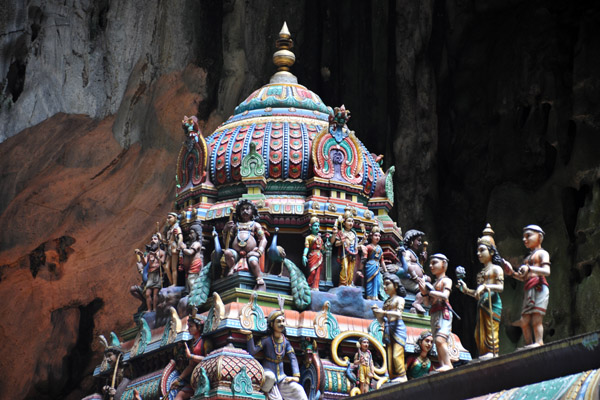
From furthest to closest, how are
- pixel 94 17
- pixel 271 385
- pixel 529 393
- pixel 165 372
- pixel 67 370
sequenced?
1. pixel 67 370
2. pixel 94 17
3. pixel 165 372
4. pixel 271 385
5. pixel 529 393

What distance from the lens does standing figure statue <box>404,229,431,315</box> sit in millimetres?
18703

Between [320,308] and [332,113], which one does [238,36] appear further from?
[320,308]

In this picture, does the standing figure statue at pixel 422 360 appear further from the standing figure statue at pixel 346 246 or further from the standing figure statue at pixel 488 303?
the standing figure statue at pixel 488 303

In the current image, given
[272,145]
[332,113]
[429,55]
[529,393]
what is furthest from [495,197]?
[529,393]

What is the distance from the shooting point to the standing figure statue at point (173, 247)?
18875 mm

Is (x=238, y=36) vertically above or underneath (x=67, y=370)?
above

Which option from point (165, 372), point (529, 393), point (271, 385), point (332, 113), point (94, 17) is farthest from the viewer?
point (94, 17)

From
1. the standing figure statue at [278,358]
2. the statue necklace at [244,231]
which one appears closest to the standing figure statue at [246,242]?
the statue necklace at [244,231]

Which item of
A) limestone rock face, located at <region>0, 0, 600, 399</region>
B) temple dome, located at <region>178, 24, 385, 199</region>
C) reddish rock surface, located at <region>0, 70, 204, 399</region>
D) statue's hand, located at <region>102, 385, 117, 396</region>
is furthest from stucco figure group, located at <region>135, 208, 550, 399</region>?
reddish rock surface, located at <region>0, 70, 204, 399</region>

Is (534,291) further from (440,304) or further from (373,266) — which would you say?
(373,266)

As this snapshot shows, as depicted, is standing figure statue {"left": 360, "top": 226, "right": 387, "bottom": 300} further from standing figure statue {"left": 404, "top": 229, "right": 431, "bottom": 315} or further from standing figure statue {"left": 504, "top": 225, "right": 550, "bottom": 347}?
standing figure statue {"left": 504, "top": 225, "right": 550, "bottom": 347}

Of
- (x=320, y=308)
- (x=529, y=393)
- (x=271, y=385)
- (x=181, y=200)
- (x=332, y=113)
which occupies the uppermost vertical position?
(x=332, y=113)

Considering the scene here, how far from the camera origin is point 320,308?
17.8 m

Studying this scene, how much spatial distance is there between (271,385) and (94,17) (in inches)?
434
